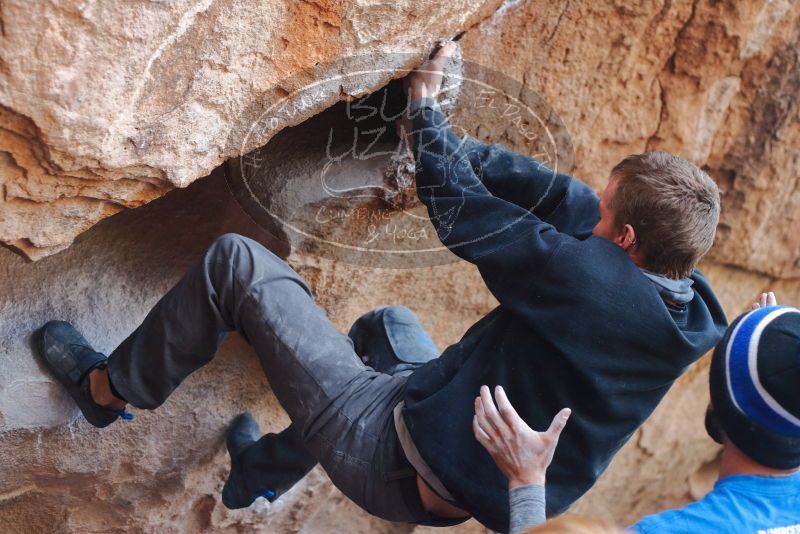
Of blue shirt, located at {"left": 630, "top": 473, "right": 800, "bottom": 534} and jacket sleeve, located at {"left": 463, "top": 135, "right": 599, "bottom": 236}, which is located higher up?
jacket sleeve, located at {"left": 463, "top": 135, "right": 599, "bottom": 236}

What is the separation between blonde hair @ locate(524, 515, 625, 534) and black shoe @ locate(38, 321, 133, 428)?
95cm

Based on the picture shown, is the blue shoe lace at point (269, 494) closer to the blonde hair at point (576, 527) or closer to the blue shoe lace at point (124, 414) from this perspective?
the blue shoe lace at point (124, 414)

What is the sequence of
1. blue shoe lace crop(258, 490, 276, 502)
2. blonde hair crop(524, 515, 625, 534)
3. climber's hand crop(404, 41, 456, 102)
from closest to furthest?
blonde hair crop(524, 515, 625, 534)
climber's hand crop(404, 41, 456, 102)
blue shoe lace crop(258, 490, 276, 502)

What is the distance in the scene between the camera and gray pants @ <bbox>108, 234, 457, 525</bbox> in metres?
1.46

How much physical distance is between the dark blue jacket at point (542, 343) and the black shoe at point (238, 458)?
0.57m

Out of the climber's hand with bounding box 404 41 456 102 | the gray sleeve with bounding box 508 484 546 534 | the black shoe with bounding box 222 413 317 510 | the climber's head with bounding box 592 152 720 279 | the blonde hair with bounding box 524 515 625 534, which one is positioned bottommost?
the black shoe with bounding box 222 413 317 510

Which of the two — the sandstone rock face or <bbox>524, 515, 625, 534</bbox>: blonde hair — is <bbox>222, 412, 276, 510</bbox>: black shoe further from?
<bbox>524, 515, 625, 534</bbox>: blonde hair

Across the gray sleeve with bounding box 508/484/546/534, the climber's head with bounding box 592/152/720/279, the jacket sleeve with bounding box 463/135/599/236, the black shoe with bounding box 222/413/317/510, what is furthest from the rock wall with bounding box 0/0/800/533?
the gray sleeve with bounding box 508/484/546/534

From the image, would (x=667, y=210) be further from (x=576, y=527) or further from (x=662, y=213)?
(x=576, y=527)

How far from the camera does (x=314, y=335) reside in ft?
4.93

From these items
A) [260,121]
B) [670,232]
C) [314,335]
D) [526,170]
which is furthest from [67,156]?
[670,232]

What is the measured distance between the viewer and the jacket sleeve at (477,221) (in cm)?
134

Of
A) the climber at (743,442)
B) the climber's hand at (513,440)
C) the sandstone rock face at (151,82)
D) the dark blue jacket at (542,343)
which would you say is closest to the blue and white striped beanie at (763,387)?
the climber at (743,442)

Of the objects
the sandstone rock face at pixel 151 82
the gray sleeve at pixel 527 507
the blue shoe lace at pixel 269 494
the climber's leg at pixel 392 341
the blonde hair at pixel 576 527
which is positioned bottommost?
the blue shoe lace at pixel 269 494
